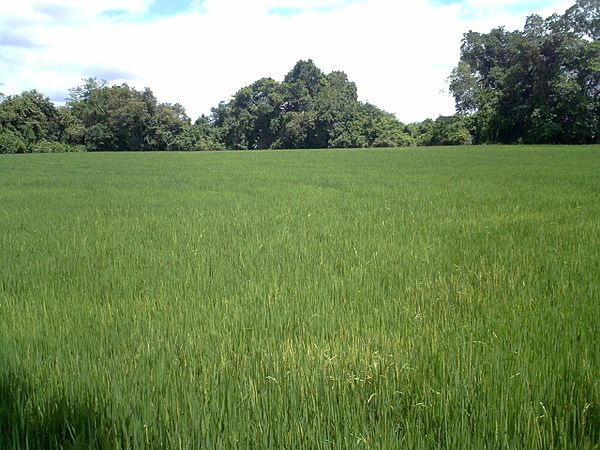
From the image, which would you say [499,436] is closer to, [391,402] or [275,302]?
[391,402]

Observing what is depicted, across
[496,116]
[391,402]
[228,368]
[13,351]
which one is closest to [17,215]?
[13,351]

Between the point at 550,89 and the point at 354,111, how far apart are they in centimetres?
2627

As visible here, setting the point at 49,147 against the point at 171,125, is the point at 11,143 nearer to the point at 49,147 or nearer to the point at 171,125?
the point at 49,147

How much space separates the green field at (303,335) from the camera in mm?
1834

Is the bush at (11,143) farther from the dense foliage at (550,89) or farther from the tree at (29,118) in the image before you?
the dense foliage at (550,89)

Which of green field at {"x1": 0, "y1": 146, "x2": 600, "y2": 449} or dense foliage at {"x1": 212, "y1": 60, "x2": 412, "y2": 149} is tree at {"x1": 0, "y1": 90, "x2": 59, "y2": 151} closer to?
dense foliage at {"x1": 212, "y1": 60, "x2": 412, "y2": 149}

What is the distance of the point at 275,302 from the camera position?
3.34 meters

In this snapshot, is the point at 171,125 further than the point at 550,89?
Yes

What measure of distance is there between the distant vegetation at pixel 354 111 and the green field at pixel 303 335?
38557 mm

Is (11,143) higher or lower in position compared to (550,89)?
lower

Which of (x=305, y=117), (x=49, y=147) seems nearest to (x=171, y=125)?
(x=49, y=147)

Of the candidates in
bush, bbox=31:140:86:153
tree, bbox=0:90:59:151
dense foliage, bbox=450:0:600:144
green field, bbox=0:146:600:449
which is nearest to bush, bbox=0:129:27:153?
tree, bbox=0:90:59:151

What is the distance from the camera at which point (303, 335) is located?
9.50 ft

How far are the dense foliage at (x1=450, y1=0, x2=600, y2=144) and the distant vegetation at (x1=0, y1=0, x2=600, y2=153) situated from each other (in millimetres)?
82
